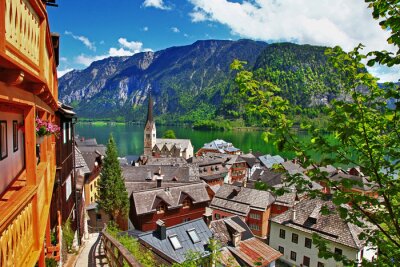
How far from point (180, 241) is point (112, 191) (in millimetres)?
12178

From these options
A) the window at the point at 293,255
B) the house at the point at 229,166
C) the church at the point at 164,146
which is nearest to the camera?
the window at the point at 293,255

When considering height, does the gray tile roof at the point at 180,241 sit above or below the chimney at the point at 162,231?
below

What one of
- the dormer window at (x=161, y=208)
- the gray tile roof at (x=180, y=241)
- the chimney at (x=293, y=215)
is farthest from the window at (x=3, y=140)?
the chimney at (x=293, y=215)

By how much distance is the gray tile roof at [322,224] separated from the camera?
25.6 meters

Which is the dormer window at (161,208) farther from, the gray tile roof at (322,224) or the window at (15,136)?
the window at (15,136)

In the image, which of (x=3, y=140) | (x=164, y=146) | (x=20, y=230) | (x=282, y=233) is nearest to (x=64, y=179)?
(x=3, y=140)

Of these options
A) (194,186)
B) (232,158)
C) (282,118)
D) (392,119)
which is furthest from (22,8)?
(232,158)

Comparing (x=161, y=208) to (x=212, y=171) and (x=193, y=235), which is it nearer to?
(x=193, y=235)

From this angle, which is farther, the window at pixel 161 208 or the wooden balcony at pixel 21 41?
the window at pixel 161 208

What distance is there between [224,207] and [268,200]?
19.7ft

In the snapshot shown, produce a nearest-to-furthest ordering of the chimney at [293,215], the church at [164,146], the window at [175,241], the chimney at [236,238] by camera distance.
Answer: the window at [175,241] → the chimney at [236,238] → the chimney at [293,215] → the church at [164,146]

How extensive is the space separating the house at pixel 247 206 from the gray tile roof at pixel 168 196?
18.5 feet

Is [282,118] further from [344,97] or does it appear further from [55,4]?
[55,4]

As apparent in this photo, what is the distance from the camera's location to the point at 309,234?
28.1 m
